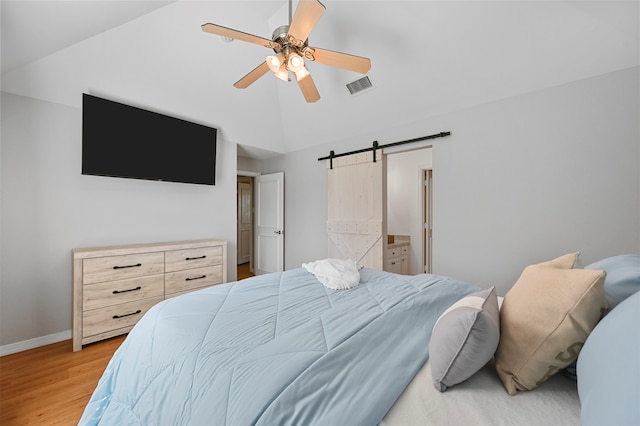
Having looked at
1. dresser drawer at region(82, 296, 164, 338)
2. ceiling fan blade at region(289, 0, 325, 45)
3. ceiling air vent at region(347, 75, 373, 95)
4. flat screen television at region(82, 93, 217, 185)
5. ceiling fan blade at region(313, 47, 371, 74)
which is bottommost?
dresser drawer at region(82, 296, 164, 338)

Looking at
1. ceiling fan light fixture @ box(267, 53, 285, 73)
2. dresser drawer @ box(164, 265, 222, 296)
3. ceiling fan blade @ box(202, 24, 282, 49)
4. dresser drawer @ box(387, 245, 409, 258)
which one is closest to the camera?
ceiling fan blade @ box(202, 24, 282, 49)

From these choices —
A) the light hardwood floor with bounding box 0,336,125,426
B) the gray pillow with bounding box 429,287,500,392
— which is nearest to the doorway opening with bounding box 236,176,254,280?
the light hardwood floor with bounding box 0,336,125,426

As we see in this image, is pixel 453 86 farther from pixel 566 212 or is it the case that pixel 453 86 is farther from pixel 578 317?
pixel 578 317

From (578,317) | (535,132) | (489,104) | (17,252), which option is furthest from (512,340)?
(17,252)

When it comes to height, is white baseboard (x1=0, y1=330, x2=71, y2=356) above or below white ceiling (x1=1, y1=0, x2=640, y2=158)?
below

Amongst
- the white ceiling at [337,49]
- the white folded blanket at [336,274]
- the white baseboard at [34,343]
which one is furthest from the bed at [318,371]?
the white ceiling at [337,49]

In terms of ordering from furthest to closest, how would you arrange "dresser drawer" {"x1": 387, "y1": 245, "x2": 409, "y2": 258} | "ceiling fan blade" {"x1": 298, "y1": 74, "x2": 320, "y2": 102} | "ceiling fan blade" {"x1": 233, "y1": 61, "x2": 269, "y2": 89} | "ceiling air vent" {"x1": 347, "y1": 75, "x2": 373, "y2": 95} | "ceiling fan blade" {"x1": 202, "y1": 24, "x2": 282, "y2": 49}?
"dresser drawer" {"x1": 387, "y1": 245, "x2": 409, "y2": 258} → "ceiling air vent" {"x1": 347, "y1": 75, "x2": 373, "y2": 95} → "ceiling fan blade" {"x1": 298, "y1": 74, "x2": 320, "y2": 102} → "ceiling fan blade" {"x1": 233, "y1": 61, "x2": 269, "y2": 89} → "ceiling fan blade" {"x1": 202, "y1": 24, "x2": 282, "y2": 49}

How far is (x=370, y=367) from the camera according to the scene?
830mm

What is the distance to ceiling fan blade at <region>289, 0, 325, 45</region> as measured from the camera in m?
1.60

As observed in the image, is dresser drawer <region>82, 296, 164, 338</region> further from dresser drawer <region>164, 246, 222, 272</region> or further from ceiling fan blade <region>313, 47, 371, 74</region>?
ceiling fan blade <region>313, 47, 371, 74</region>

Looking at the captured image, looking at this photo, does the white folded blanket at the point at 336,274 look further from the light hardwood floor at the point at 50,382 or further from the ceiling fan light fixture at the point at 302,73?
the light hardwood floor at the point at 50,382

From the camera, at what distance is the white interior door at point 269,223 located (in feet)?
15.4

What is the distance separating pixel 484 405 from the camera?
71cm

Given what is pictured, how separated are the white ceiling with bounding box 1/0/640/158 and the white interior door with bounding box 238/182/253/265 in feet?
9.03
